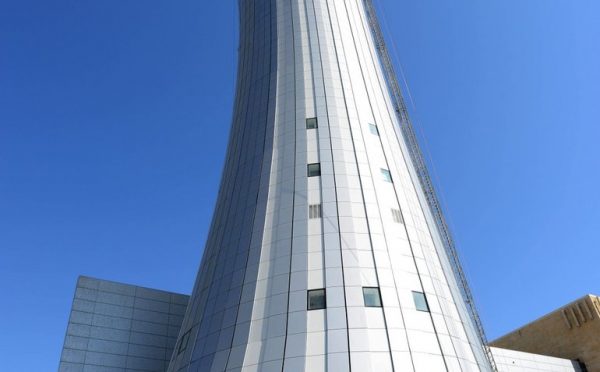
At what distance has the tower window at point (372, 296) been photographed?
42.7ft

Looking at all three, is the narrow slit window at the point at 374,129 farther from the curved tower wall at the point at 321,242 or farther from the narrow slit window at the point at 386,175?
the narrow slit window at the point at 386,175

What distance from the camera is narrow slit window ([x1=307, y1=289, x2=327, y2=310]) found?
12969mm

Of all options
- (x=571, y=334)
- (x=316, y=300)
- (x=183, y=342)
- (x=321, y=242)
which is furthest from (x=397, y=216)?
(x=571, y=334)

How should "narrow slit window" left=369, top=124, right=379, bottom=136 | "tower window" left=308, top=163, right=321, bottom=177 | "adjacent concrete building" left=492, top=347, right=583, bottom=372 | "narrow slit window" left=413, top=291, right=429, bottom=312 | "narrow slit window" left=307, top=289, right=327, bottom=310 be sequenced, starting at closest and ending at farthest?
"narrow slit window" left=307, top=289, right=327, bottom=310, "narrow slit window" left=413, top=291, right=429, bottom=312, "tower window" left=308, top=163, right=321, bottom=177, "narrow slit window" left=369, top=124, right=379, bottom=136, "adjacent concrete building" left=492, top=347, right=583, bottom=372

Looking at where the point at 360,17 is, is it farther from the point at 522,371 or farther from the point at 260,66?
the point at 522,371

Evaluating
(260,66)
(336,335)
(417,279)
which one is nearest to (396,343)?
(336,335)

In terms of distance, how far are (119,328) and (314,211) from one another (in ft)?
33.8

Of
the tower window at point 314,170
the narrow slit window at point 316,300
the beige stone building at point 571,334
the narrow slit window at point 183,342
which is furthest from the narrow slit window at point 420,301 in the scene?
the beige stone building at point 571,334

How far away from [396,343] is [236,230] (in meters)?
6.18

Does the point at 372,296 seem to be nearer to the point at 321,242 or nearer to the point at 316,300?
the point at 316,300

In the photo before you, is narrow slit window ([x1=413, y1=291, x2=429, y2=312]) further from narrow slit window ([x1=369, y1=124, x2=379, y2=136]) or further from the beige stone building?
the beige stone building

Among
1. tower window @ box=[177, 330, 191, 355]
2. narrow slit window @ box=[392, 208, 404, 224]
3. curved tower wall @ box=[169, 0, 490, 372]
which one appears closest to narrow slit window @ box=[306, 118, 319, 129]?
curved tower wall @ box=[169, 0, 490, 372]

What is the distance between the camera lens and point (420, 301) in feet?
44.7

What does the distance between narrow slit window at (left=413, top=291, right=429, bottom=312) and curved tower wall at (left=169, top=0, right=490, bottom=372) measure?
137 millimetres
